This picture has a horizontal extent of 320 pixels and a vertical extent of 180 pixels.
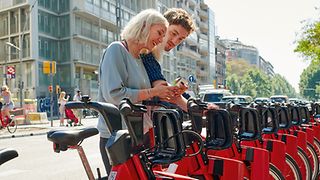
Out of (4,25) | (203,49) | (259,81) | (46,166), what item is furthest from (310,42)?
(259,81)

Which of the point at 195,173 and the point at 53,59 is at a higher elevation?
the point at 53,59

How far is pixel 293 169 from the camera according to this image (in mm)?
4188

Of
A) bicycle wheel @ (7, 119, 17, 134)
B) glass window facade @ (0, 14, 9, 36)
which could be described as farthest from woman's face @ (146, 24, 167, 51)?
glass window facade @ (0, 14, 9, 36)

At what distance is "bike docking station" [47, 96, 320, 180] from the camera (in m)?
2.07

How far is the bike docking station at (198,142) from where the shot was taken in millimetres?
2068

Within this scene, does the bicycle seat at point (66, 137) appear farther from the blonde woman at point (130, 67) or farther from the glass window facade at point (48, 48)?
the glass window facade at point (48, 48)

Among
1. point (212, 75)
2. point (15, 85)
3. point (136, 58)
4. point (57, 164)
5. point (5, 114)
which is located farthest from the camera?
point (212, 75)

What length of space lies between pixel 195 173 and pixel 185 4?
76216 millimetres

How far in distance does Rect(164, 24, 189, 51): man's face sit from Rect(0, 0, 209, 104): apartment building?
111 feet

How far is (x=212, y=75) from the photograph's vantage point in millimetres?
91750

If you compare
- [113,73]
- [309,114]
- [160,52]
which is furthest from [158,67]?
[309,114]

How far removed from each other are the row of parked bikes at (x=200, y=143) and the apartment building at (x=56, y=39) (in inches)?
1300

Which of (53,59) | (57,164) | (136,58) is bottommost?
(57,164)

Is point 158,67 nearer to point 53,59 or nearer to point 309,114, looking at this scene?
point 309,114
